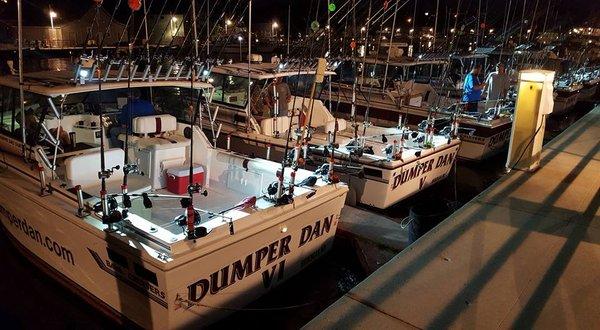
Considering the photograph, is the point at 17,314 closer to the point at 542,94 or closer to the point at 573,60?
the point at 542,94

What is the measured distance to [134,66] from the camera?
6.24m

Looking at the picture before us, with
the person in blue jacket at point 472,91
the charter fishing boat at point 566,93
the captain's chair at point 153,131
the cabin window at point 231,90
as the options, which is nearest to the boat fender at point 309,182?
the captain's chair at point 153,131

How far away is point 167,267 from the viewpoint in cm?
363

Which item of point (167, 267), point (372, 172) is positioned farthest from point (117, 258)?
point (372, 172)

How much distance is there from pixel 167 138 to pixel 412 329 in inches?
Answer: 180

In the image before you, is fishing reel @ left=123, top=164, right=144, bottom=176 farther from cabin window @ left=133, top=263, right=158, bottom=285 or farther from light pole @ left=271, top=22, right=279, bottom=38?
light pole @ left=271, top=22, right=279, bottom=38

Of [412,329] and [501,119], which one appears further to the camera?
[501,119]

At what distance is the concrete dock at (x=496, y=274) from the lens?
11.4ft

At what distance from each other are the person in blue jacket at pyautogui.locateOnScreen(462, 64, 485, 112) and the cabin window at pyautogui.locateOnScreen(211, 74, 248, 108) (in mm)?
6057

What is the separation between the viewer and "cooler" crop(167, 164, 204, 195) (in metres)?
5.93

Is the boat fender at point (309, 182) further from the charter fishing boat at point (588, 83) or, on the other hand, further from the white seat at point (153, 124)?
the charter fishing boat at point (588, 83)

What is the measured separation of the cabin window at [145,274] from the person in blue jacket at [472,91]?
10004 mm

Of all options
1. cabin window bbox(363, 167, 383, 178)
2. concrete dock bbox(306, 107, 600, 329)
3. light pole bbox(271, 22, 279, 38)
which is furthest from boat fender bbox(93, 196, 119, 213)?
light pole bbox(271, 22, 279, 38)

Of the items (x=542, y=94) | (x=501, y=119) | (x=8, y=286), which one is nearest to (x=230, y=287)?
(x=8, y=286)
